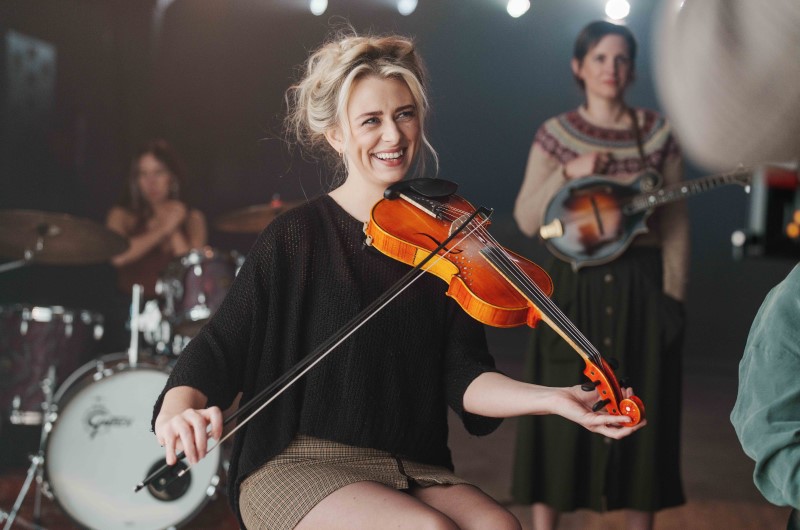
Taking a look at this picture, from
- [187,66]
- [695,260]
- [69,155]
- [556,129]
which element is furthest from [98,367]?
[695,260]

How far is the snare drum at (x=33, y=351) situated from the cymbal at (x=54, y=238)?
7.9 inches

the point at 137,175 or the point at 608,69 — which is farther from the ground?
the point at 608,69

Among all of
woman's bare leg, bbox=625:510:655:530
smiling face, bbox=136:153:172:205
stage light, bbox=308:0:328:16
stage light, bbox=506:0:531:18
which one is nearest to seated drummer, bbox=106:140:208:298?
smiling face, bbox=136:153:172:205

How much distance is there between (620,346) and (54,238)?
2.01 m

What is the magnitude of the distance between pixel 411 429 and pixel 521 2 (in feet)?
7.60

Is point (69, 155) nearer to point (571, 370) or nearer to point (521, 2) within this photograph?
point (521, 2)

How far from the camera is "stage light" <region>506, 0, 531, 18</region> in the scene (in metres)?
3.26

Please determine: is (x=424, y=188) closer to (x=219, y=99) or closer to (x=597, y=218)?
(x=597, y=218)

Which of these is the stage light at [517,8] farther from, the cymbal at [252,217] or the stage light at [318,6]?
the cymbal at [252,217]

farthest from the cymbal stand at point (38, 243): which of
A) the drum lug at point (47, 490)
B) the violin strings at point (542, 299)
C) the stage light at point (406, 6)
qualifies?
the violin strings at point (542, 299)

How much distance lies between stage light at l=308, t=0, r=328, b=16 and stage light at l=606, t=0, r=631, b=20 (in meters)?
1.09

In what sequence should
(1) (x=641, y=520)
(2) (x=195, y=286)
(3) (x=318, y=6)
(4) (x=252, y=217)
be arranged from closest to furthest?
(1) (x=641, y=520), (2) (x=195, y=286), (4) (x=252, y=217), (3) (x=318, y=6)

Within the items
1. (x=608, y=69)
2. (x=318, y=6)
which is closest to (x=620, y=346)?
(x=608, y=69)

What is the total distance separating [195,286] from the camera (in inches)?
120
